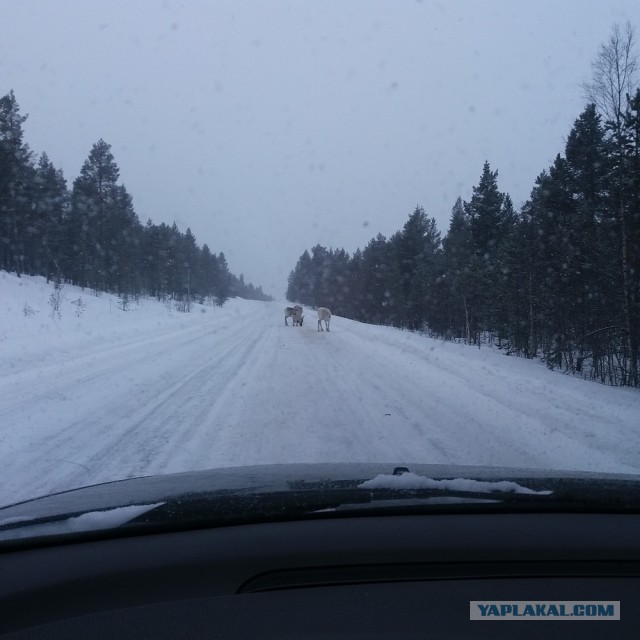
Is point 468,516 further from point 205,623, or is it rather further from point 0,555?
point 0,555

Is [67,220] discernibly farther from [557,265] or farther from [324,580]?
[324,580]

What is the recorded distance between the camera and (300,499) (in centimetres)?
283

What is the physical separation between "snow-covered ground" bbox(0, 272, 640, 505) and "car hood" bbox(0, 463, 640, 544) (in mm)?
3097

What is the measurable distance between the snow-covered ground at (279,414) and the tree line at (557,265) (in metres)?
3.62

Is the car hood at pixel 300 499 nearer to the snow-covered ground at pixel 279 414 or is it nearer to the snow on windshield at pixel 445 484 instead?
the snow on windshield at pixel 445 484

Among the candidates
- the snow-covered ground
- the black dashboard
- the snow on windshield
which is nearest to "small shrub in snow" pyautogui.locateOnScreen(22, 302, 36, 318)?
the snow-covered ground

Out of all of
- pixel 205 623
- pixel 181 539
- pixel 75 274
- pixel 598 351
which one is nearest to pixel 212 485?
pixel 181 539

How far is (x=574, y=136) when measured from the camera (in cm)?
2750

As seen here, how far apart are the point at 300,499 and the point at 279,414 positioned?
7138mm

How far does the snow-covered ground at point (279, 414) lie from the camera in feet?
23.8

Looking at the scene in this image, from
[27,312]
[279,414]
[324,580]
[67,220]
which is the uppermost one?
[67,220]

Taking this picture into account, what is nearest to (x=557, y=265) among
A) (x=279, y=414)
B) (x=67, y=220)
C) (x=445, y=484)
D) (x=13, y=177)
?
(x=279, y=414)

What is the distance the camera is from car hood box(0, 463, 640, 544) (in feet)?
8.66

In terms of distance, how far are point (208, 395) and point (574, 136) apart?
75.8 ft
